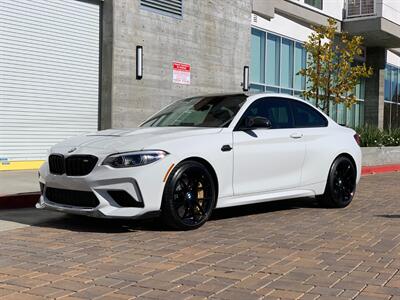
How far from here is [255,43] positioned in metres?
21.1

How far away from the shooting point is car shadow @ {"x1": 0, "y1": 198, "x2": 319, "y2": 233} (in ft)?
22.3

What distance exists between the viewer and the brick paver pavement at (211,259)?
14.4ft

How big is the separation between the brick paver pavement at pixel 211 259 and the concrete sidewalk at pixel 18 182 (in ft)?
8.06

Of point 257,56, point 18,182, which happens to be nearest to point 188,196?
point 18,182

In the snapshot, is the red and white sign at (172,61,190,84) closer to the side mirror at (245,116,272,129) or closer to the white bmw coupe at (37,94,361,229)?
the white bmw coupe at (37,94,361,229)

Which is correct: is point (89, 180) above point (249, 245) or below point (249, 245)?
above

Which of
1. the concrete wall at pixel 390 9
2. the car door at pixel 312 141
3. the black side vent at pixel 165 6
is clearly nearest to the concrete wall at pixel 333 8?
the concrete wall at pixel 390 9

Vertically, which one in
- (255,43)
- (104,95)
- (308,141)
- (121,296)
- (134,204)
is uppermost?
(255,43)

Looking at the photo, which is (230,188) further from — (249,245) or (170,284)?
(170,284)

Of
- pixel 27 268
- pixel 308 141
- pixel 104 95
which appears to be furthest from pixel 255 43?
pixel 27 268

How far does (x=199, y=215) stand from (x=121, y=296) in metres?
2.56

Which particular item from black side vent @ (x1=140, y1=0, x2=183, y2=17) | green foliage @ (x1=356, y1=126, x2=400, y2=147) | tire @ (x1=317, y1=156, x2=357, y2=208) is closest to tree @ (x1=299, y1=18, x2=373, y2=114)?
green foliage @ (x1=356, y1=126, x2=400, y2=147)

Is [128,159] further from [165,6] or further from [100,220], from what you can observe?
[165,6]

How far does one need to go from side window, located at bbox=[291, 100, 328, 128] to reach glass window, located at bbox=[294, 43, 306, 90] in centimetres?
1530
